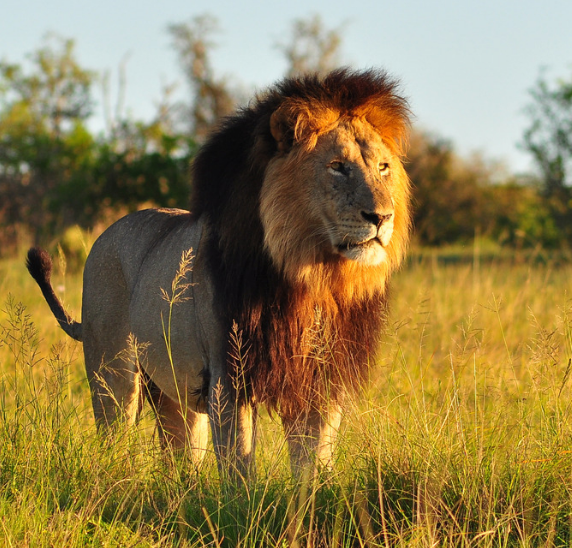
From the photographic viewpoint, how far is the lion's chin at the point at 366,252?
338 centimetres

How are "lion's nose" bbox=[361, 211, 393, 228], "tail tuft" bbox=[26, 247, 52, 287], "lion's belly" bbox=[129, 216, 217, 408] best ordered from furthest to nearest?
"tail tuft" bbox=[26, 247, 52, 287] < "lion's belly" bbox=[129, 216, 217, 408] < "lion's nose" bbox=[361, 211, 393, 228]

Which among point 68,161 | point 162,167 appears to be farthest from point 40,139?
point 162,167

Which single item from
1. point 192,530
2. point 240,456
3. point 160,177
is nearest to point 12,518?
point 192,530

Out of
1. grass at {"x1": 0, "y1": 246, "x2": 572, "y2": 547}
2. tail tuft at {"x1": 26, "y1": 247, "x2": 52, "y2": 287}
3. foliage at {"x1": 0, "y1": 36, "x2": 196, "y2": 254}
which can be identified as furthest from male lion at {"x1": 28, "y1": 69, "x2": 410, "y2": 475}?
foliage at {"x1": 0, "y1": 36, "x2": 196, "y2": 254}

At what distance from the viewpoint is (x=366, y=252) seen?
338 cm

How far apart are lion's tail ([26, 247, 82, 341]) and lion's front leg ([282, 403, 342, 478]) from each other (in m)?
1.67

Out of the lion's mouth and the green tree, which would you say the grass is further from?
the green tree

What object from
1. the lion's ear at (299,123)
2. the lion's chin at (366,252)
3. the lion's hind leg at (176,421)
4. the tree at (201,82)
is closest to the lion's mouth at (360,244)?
the lion's chin at (366,252)

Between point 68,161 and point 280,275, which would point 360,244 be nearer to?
point 280,275

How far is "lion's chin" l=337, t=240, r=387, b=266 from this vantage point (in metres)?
3.38

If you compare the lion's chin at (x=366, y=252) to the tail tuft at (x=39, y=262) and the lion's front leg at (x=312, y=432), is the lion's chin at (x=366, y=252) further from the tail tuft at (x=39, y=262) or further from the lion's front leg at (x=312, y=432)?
the tail tuft at (x=39, y=262)

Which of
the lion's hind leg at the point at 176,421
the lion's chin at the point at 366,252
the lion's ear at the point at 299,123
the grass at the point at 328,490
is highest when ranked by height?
the lion's ear at the point at 299,123

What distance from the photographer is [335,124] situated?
364 cm

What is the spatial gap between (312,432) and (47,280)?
195 centimetres
